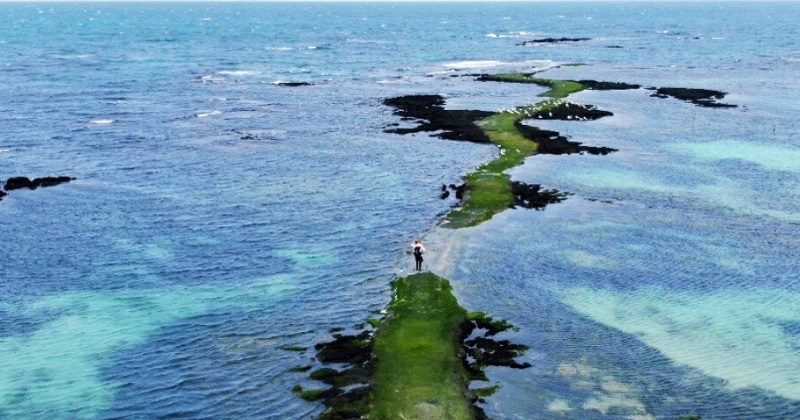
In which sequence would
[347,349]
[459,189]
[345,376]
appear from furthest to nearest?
1. [459,189]
2. [347,349]
3. [345,376]

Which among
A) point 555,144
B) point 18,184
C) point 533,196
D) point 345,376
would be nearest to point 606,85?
point 555,144

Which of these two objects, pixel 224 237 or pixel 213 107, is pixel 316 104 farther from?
pixel 224 237

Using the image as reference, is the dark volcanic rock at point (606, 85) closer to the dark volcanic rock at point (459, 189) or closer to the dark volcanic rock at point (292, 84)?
the dark volcanic rock at point (292, 84)

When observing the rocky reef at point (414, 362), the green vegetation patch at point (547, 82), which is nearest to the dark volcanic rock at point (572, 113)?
the green vegetation patch at point (547, 82)

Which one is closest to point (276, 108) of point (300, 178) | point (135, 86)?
point (135, 86)

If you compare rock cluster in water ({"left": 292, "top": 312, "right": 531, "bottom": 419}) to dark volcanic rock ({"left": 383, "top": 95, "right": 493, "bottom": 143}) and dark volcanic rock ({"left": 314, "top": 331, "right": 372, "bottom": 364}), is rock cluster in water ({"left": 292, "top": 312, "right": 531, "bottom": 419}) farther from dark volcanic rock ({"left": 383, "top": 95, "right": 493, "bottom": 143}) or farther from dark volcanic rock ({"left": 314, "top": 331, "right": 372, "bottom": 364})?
dark volcanic rock ({"left": 383, "top": 95, "right": 493, "bottom": 143})

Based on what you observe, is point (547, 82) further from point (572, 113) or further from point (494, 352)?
point (494, 352)

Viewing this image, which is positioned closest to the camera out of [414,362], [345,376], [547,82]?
[345,376]

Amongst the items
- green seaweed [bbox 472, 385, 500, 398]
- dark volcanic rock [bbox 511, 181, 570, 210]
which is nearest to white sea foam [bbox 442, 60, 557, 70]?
dark volcanic rock [bbox 511, 181, 570, 210]
